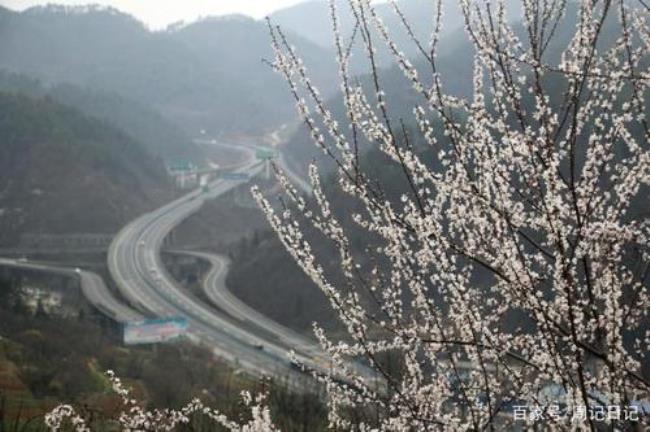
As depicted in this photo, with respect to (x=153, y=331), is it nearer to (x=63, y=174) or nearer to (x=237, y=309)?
(x=237, y=309)

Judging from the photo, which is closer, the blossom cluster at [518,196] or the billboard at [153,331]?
the blossom cluster at [518,196]

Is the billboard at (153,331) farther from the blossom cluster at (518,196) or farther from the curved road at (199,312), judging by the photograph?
the blossom cluster at (518,196)

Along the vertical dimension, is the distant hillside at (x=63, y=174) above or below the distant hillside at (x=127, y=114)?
below

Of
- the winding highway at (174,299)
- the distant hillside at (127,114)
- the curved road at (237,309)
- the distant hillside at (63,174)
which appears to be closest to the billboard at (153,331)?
the winding highway at (174,299)

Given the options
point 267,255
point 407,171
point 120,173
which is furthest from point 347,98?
point 120,173

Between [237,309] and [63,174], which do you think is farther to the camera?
[63,174]

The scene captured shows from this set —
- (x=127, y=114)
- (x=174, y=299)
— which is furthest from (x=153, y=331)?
(x=127, y=114)

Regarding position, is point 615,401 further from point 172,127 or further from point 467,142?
point 172,127
